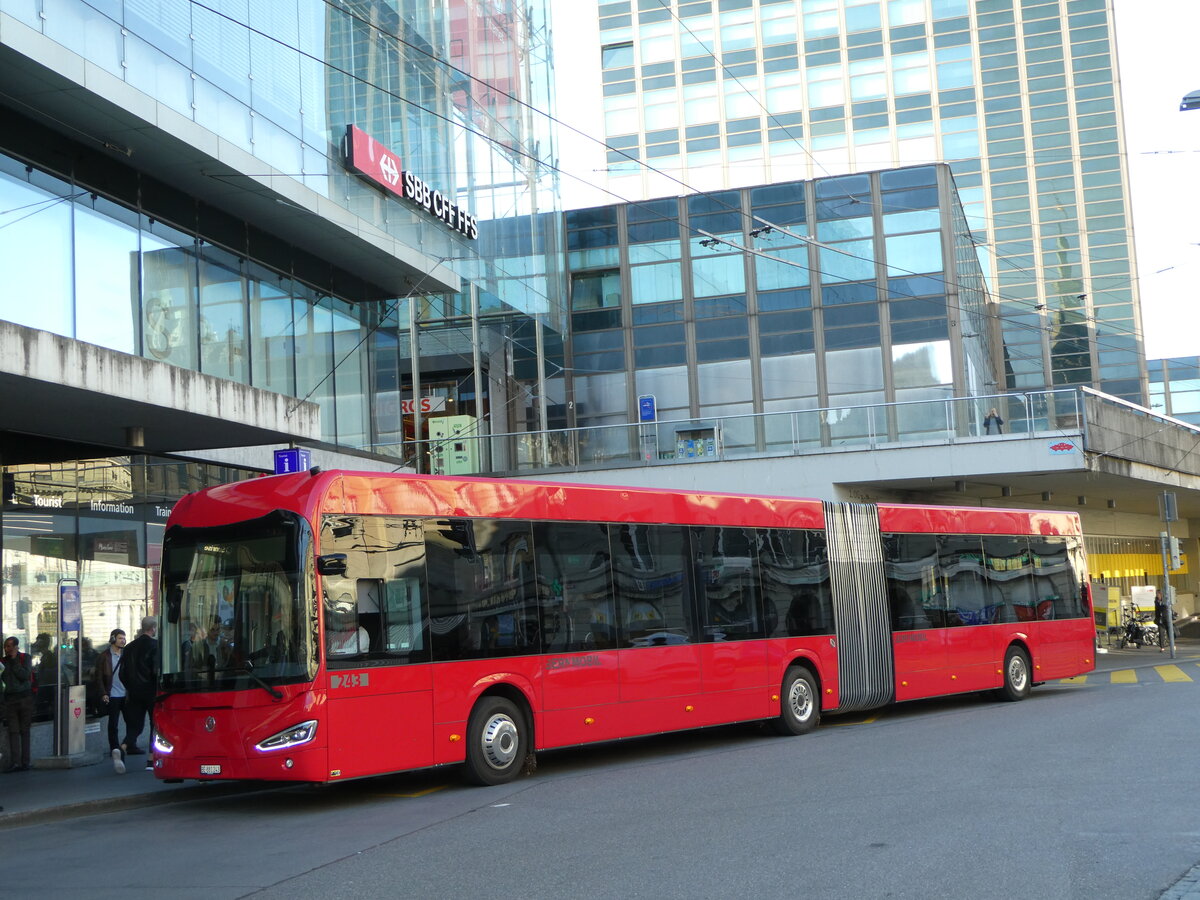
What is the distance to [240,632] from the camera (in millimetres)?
11266

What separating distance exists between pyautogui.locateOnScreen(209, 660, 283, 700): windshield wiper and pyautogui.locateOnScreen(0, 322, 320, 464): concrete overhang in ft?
11.7

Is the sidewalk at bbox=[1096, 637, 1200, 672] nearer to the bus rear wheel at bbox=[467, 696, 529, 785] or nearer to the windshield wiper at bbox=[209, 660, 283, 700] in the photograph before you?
the bus rear wheel at bbox=[467, 696, 529, 785]

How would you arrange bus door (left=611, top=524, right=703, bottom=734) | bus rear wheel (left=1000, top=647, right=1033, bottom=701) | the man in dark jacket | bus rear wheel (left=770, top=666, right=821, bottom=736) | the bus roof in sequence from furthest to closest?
bus rear wheel (left=1000, top=647, right=1033, bottom=701) → bus rear wheel (left=770, top=666, right=821, bottom=736) → the man in dark jacket → bus door (left=611, top=524, right=703, bottom=734) → the bus roof

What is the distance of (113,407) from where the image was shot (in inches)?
571

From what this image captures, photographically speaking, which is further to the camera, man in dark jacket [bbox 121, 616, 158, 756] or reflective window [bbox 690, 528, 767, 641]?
reflective window [bbox 690, 528, 767, 641]

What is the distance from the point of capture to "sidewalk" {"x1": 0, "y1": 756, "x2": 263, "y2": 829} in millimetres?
11711

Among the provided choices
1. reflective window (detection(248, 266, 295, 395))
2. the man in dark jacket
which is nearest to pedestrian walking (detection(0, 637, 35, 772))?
the man in dark jacket

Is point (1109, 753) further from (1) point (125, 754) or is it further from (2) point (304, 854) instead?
(1) point (125, 754)

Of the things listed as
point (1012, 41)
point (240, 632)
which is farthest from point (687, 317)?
point (1012, 41)

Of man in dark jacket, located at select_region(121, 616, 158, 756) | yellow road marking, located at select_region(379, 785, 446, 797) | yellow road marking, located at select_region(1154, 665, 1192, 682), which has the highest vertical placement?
man in dark jacket, located at select_region(121, 616, 158, 756)

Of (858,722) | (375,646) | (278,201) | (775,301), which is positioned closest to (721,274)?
(775,301)

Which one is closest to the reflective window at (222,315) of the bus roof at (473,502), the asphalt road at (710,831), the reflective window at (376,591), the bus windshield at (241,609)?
the bus roof at (473,502)

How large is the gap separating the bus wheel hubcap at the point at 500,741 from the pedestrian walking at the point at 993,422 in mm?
17005

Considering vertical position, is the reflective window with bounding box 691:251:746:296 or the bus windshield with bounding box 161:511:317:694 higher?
the reflective window with bounding box 691:251:746:296
